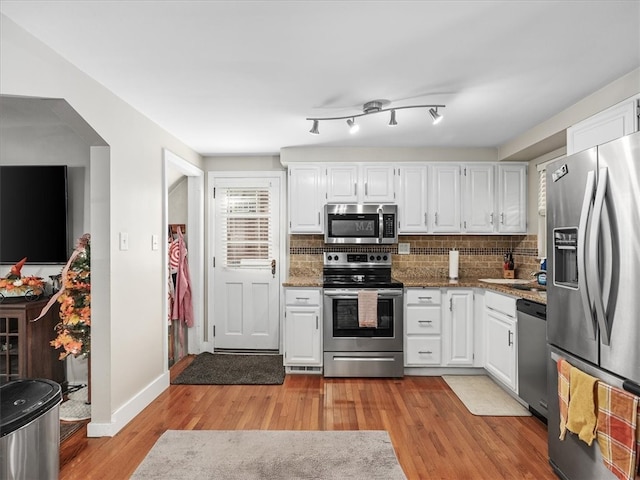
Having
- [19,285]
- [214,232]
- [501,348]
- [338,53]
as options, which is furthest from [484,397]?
[19,285]

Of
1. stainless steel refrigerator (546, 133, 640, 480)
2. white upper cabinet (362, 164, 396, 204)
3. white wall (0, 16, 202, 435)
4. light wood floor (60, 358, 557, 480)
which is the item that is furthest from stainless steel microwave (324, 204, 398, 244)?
stainless steel refrigerator (546, 133, 640, 480)

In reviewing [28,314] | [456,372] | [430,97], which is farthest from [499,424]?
[28,314]

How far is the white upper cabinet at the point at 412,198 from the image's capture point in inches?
159

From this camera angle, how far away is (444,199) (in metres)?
4.04

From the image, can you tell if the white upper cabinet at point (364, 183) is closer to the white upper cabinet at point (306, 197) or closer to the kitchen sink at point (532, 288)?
the white upper cabinet at point (306, 197)

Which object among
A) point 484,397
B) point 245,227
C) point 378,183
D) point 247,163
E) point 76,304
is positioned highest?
point 247,163

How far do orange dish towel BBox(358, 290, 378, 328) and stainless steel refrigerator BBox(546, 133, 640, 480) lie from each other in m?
1.62

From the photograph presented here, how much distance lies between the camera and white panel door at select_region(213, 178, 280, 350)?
14.5 ft

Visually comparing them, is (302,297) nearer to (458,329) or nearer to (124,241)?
(458,329)

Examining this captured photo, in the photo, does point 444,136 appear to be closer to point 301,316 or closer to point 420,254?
point 420,254

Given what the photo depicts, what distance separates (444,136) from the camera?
365cm

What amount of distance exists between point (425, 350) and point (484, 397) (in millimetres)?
A: 667

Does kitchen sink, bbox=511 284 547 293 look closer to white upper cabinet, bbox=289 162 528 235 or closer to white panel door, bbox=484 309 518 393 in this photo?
white panel door, bbox=484 309 518 393

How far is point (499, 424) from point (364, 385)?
1163 millimetres
